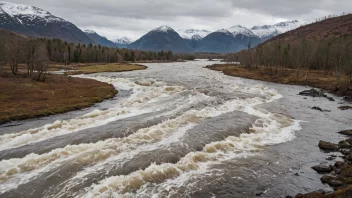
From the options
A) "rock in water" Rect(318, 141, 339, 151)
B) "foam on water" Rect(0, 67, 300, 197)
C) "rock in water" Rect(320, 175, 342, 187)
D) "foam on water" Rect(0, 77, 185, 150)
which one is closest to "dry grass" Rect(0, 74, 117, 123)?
"foam on water" Rect(0, 77, 185, 150)

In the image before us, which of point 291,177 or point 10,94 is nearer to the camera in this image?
point 291,177

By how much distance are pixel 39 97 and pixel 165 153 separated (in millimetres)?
36158

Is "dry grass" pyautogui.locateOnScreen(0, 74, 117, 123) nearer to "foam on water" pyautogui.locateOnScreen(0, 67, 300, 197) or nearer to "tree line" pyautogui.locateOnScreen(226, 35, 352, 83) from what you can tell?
"foam on water" pyautogui.locateOnScreen(0, 67, 300, 197)

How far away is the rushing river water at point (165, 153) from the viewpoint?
18.2 m

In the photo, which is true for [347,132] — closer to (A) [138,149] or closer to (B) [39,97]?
(A) [138,149]

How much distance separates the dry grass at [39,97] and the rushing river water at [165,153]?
377 centimetres

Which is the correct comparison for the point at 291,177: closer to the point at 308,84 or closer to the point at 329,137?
the point at 329,137

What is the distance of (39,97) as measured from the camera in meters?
50.0

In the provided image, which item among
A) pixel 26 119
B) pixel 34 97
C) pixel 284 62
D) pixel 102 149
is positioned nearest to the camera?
pixel 102 149

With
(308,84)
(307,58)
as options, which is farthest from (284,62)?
(308,84)

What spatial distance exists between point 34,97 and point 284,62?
10187 centimetres

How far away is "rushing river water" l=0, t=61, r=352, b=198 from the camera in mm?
18219

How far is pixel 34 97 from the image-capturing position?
1950 inches

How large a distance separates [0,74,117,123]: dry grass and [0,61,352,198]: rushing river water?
377 cm
